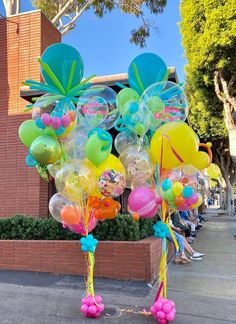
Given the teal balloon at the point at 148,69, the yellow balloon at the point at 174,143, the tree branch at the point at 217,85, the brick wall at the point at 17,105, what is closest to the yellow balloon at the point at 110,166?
the yellow balloon at the point at 174,143

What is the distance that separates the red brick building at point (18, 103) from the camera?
915 cm

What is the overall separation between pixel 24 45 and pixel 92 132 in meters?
6.36

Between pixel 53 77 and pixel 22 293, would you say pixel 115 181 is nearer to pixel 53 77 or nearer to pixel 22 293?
pixel 53 77

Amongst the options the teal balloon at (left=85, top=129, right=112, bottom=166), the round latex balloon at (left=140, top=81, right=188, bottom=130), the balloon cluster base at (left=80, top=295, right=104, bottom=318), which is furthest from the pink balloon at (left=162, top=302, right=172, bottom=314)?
the round latex balloon at (left=140, top=81, right=188, bottom=130)

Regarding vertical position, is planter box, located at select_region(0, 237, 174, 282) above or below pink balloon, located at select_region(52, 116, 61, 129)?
below

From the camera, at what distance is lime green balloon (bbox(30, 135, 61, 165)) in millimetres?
4148

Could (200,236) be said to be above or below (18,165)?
below

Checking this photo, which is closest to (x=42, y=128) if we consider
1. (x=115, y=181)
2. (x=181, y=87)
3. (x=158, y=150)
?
(x=115, y=181)

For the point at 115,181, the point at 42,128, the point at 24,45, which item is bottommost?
the point at 115,181

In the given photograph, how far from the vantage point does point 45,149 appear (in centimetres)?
414

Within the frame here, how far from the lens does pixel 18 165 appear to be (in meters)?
9.34

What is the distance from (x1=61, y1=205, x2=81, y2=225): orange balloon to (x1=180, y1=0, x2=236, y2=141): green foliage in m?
10.2

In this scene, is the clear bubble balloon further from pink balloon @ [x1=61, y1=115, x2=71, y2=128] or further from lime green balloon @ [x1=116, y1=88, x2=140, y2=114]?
pink balloon @ [x1=61, y1=115, x2=71, y2=128]

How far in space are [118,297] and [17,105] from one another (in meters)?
6.11
